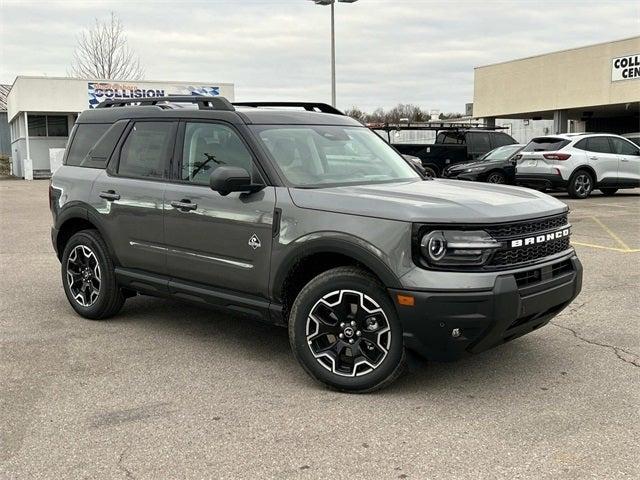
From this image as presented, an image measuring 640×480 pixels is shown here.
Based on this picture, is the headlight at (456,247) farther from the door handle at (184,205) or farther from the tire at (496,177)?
the tire at (496,177)

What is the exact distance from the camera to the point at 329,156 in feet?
16.2

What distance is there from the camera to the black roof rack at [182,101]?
4.99 metres

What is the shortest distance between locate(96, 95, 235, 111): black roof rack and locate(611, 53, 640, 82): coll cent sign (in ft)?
82.0

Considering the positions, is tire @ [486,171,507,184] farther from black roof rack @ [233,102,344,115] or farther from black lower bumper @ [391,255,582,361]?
black lower bumper @ [391,255,582,361]

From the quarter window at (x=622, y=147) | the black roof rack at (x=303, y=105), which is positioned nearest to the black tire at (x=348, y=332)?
the black roof rack at (x=303, y=105)

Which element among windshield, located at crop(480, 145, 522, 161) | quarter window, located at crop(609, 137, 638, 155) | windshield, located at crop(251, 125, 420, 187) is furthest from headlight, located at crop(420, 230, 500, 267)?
quarter window, located at crop(609, 137, 638, 155)

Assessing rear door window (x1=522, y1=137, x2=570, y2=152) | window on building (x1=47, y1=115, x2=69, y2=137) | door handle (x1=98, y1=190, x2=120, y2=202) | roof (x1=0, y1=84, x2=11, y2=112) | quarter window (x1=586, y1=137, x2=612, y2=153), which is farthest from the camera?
roof (x1=0, y1=84, x2=11, y2=112)

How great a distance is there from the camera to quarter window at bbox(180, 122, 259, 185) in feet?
15.6

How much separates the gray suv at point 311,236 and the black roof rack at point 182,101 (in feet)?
0.11

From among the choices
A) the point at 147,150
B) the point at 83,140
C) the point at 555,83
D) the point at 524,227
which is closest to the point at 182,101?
the point at 147,150

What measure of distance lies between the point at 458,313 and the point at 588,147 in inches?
560

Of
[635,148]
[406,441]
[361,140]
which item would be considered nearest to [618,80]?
[635,148]

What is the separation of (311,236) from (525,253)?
1.31 m

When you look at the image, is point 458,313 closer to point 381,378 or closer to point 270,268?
point 381,378
